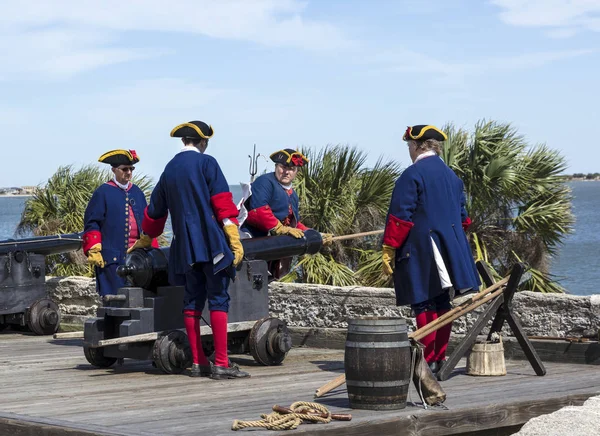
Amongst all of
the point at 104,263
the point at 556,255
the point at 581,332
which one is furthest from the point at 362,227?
the point at 581,332

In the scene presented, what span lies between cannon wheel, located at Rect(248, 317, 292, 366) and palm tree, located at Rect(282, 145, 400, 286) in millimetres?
4857

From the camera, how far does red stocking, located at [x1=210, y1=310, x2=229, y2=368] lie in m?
8.37

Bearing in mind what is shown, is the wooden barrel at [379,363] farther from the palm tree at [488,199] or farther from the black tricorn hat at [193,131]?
the palm tree at [488,199]

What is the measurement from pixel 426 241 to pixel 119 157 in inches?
123

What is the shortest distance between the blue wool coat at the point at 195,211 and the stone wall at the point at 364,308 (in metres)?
2.02

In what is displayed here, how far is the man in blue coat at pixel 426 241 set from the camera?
8.21 meters

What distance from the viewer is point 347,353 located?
667 centimetres

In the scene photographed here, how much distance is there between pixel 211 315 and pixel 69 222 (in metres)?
9.21

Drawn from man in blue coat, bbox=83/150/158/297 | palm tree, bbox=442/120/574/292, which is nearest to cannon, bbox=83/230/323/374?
man in blue coat, bbox=83/150/158/297

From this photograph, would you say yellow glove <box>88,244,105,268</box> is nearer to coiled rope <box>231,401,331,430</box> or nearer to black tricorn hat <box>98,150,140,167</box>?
black tricorn hat <box>98,150,140,167</box>

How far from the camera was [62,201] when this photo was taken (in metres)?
17.6

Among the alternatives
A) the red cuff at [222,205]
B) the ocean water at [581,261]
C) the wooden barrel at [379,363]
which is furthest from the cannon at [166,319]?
the ocean water at [581,261]

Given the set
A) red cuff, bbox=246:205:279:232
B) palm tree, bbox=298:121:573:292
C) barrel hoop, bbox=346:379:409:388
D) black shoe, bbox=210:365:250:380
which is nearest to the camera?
barrel hoop, bbox=346:379:409:388

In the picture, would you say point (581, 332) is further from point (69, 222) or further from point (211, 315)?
point (69, 222)
